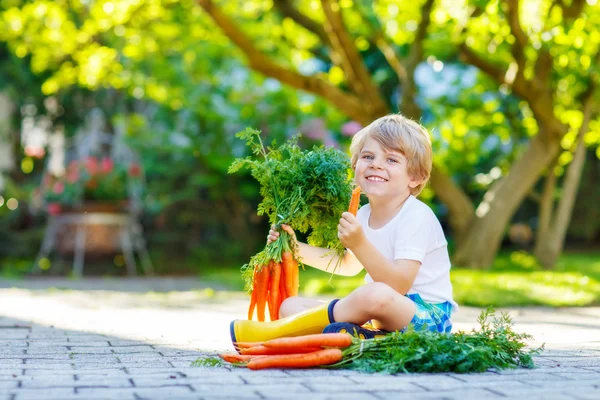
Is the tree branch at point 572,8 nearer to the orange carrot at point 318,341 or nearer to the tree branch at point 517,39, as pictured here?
the tree branch at point 517,39

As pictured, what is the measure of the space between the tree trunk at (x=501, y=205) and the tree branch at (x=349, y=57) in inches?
66.9

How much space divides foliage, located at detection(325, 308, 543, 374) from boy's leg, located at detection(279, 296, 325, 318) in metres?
0.54

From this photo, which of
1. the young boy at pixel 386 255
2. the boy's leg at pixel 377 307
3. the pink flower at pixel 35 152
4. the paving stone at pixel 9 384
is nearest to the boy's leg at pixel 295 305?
the young boy at pixel 386 255

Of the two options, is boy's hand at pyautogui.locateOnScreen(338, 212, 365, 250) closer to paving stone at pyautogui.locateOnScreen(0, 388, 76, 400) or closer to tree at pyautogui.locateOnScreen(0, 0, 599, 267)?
paving stone at pyautogui.locateOnScreen(0, 388, 76, 400)

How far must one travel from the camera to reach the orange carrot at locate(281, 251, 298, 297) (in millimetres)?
3971

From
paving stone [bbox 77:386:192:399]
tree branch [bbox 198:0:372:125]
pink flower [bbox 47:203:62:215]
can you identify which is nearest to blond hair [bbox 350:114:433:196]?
paving stone [bbox 77:386:192:399]

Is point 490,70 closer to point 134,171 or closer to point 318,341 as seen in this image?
point 134,171

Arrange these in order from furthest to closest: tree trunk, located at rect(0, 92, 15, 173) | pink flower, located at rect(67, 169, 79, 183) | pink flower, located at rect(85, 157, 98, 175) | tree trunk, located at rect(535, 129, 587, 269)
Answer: tree trunk, located at rect(0, 92, 15, 173)
pink flower, located at rect(85, 157, 98, 175)
pink flower, located at rect(67, 169, 79, 183)
tree trunk, located at rect(535, 129, 587, 269)

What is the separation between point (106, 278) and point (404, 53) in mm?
4906

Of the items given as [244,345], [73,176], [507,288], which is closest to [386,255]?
[244,345]

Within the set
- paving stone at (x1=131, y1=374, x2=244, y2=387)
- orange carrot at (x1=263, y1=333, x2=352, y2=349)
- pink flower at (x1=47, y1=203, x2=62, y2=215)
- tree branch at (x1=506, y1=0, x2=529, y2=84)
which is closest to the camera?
paving stone at (x1=131, y1=374, x2=244, y2=387)

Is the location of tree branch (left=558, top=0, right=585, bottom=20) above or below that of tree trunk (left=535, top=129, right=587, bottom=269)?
above

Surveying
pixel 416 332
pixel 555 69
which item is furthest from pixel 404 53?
pixel 416 332

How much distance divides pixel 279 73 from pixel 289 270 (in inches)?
204
